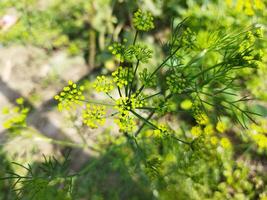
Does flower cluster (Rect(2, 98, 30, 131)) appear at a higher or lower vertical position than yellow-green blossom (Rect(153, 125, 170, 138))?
higher

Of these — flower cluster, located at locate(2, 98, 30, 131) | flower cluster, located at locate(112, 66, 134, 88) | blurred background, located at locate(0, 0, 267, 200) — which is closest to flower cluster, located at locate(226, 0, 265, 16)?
blurred background, located at locate(0, 0, 267, 200)

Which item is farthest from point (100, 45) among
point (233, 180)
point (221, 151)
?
point (233, 180)

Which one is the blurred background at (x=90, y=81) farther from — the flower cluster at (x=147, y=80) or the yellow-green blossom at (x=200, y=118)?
the yellow-green blossom at (x=200, y=118)

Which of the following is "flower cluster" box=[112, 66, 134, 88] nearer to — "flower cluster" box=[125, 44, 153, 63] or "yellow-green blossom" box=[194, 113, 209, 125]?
"flower cluster" box=[125, 44, 153, 63]

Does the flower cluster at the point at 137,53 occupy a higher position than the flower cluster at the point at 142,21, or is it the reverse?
Result: the flower cluster at the point at 142,21

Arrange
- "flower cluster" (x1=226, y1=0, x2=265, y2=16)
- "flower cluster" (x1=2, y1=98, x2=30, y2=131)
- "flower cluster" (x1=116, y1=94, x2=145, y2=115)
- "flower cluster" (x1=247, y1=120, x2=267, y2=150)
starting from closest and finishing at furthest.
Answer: "flower cluster" (x1=116, y1=94, x2=145, y2=115)
"flower cluster" (x1=2, y1=98, x2=30, y2=131)
"flower cluster" (x1=247, y1=120, x2=267, y2=150)
"flower cluster" (x1=226, y1=0, x2=265, y2=16)

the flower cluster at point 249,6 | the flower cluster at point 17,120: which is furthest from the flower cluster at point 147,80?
the flower cluster at point 249,6
